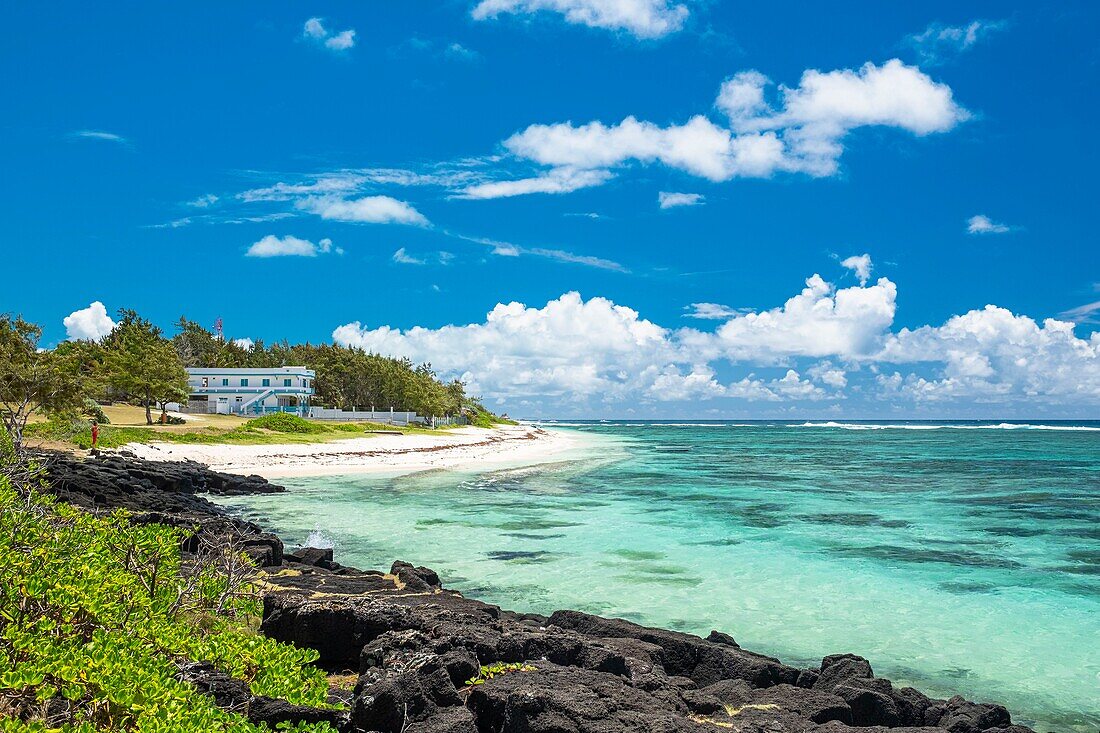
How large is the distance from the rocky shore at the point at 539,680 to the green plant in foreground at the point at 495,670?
2 cm

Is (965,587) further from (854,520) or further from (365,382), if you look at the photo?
(365,382)

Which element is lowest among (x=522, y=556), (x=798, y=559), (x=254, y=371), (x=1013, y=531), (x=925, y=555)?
(x=1013, y=531)

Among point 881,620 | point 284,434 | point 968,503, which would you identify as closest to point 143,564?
point 881,620

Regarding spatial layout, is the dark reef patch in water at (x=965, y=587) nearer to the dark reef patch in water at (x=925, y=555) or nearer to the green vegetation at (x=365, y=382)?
the dark reef patch in water at (x=925, y=555)

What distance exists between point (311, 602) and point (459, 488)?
955 inches

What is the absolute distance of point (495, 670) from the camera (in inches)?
273

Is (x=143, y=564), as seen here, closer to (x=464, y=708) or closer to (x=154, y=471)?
(x=464, y=708)

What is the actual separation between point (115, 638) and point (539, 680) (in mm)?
3373

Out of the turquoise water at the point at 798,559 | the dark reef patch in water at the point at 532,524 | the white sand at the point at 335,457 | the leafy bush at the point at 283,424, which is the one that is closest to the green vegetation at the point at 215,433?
the leafy bush at the point at 283,424

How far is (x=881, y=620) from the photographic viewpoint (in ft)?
42.7

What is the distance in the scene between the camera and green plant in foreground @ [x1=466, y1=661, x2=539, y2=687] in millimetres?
6663

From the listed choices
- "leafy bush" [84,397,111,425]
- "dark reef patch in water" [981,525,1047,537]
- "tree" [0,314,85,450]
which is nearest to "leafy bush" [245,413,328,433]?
"leafy bush" [84,397,111,425]

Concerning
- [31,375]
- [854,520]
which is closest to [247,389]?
[31,375]

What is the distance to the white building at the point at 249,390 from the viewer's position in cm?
8031
